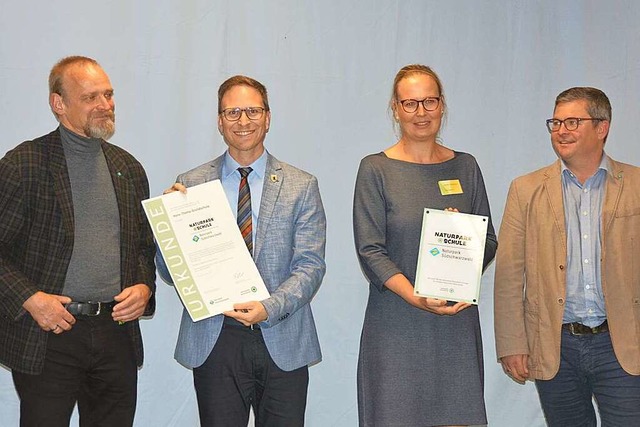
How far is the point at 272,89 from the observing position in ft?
13.0

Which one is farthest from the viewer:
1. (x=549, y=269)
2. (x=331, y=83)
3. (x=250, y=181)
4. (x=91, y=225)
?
(x=331, y=83)

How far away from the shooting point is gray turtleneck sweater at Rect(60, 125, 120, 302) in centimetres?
291

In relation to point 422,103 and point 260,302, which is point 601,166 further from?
point 260,302

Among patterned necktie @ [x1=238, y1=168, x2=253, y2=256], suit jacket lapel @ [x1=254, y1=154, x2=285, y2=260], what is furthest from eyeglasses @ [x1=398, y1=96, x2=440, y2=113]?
patterned necktie @ [x1=238, y1=168, x2=253, y2=256]

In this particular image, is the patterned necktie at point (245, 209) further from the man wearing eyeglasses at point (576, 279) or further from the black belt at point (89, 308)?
the man wearing eyeglasses at point (576, 279)

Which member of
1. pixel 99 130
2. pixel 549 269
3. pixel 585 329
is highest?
pixel 99 130

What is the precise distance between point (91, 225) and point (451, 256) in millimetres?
1344

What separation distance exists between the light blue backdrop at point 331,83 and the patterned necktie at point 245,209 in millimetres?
871

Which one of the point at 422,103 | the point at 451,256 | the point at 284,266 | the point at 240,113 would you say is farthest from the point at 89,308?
the point at 422,103

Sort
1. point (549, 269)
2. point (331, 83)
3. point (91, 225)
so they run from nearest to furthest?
point (91, 225), point (549, 269), point (331, 83)

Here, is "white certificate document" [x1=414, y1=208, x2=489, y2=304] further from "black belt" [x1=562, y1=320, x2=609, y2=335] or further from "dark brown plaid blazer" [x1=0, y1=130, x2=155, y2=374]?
"dark brown plaid blazer" [x1=0, y1=130, x2=155, y2=374]

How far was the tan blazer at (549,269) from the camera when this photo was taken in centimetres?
311

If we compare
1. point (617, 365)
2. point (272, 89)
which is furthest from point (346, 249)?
point (617, 365)

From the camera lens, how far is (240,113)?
3031mm
